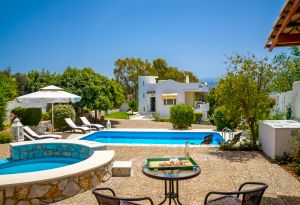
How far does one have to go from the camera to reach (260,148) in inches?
496

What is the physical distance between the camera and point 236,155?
11.6 m

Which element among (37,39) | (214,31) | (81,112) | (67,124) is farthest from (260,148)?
(37,39)

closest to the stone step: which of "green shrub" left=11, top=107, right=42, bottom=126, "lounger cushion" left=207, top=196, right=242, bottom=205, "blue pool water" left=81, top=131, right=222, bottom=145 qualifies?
"lounger cushion" left=207, top=196, right=242, bottom=205

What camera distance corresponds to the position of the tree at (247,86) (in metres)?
12.3

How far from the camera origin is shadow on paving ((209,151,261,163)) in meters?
10.9

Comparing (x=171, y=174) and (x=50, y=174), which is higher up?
(x=171, y=174)

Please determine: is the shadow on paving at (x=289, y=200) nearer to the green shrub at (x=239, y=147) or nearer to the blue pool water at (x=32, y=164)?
the green shrub at (x=239, y=147)

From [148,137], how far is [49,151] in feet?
28.5

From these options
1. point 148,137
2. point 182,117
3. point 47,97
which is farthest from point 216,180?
point 182,117

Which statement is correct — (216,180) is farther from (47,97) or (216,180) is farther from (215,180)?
(47,97)

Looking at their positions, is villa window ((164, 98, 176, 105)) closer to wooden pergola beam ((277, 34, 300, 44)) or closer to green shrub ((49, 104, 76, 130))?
green shrub ((49, 104, 76, 130))

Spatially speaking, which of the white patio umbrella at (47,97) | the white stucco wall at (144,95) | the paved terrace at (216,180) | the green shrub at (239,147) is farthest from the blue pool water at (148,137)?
the white stucco wall at (144,95)

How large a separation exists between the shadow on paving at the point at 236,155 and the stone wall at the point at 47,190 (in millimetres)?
6197

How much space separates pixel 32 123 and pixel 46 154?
8.09 meters
